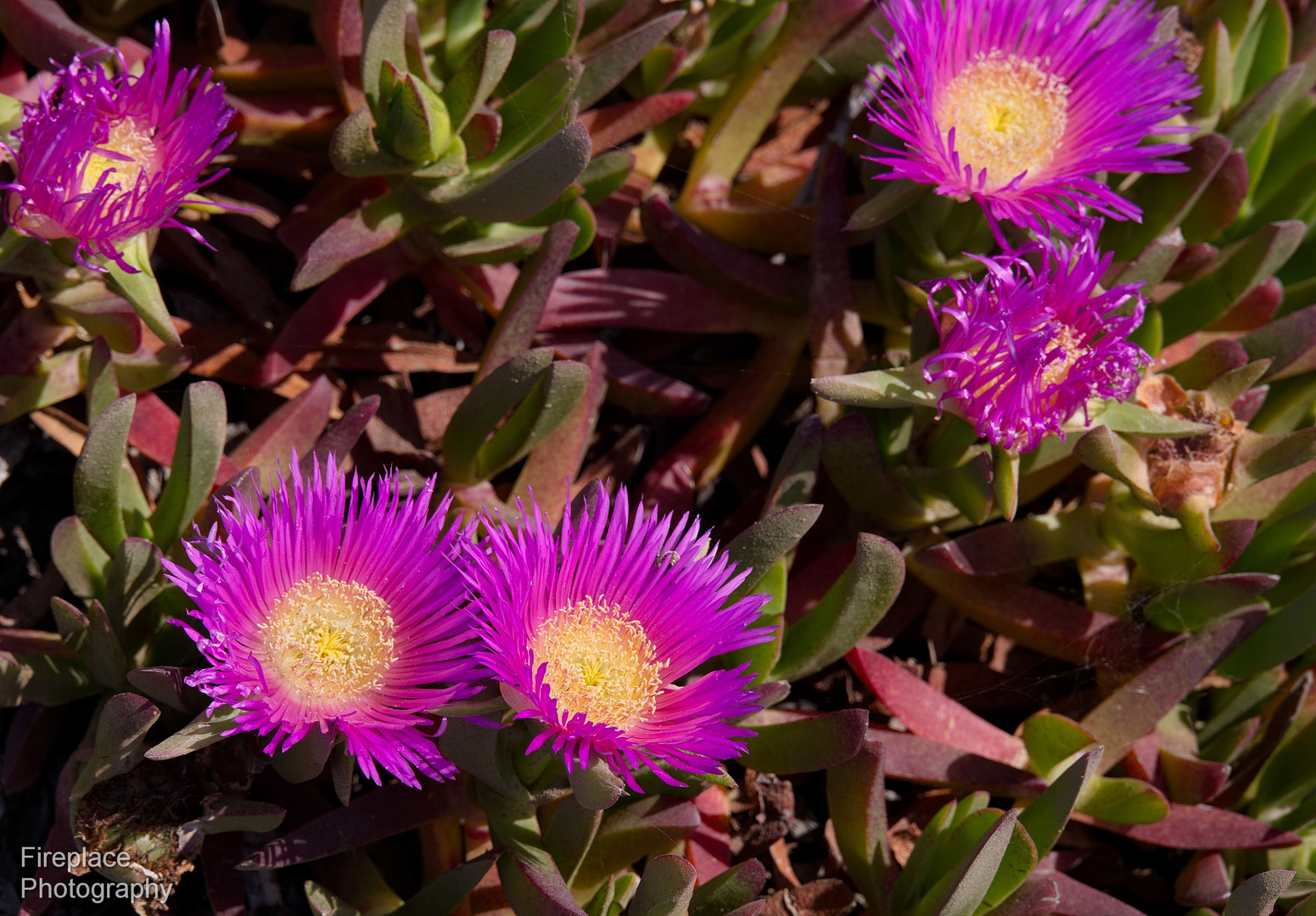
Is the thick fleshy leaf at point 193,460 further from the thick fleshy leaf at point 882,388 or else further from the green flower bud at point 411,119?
the thick fleshy leaf at point 882,388

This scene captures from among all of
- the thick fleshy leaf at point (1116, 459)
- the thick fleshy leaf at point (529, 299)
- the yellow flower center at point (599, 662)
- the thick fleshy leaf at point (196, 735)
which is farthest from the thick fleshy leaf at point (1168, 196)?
the thick fleshy leaf at point (196, 735)

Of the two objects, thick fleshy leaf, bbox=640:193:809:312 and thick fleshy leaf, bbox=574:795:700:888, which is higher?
thick fleshy leaf, bbox=640:193:809:312

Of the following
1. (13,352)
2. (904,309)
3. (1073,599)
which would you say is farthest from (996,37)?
(13,352)

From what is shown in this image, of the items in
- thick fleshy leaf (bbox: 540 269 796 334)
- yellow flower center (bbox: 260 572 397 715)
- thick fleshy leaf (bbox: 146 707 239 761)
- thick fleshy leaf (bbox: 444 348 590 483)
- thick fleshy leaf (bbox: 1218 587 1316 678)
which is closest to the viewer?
thick fleshy leaf (bbox: 146 707 239 761)

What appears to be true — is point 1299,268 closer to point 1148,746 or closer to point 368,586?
point 1148,746

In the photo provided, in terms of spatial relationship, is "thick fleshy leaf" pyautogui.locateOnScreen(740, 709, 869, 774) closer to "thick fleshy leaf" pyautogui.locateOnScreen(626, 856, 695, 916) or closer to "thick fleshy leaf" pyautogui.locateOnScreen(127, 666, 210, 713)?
"thick fleshy leaf" pyautogui.locateOnScreen(626, 856, 695, 916)

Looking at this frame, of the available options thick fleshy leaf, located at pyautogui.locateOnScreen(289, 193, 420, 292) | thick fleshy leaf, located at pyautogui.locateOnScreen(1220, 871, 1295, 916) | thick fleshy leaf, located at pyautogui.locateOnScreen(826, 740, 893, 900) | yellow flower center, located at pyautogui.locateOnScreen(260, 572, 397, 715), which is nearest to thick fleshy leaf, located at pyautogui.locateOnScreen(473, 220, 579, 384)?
thick fleshy leaf, located at pyautogui.locateOnScreen(289, 193, 420, 292)
